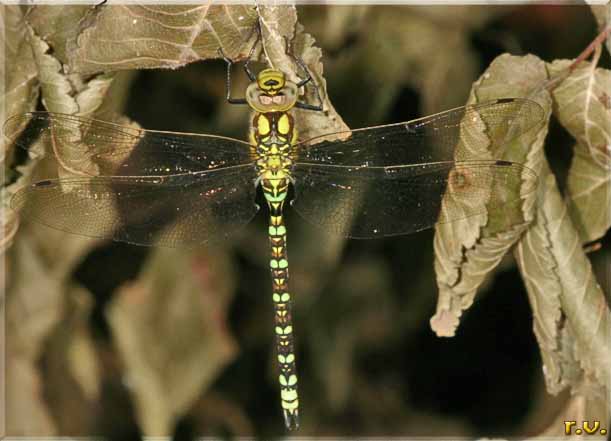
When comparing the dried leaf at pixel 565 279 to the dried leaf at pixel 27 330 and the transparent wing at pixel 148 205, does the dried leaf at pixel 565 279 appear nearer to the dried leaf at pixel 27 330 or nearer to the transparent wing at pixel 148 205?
the transparent wing at pixel 148 205

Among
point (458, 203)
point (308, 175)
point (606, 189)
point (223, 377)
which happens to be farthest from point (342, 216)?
point (223, 377)

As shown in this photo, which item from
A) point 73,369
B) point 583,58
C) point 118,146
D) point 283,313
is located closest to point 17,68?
point 118,146

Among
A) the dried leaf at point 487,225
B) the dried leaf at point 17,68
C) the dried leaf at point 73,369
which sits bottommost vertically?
the dried leaf at point 73,369

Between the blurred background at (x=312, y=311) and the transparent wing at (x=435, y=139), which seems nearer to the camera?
the transparent wing at (x=435, y=139)

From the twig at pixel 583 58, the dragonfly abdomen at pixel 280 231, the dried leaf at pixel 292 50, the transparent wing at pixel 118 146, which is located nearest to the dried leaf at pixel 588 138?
the twig at pixel 583 58

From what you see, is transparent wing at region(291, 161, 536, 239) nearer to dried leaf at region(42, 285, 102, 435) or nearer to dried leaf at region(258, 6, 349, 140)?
dried leaf at region(258, 6, 349, 140)
